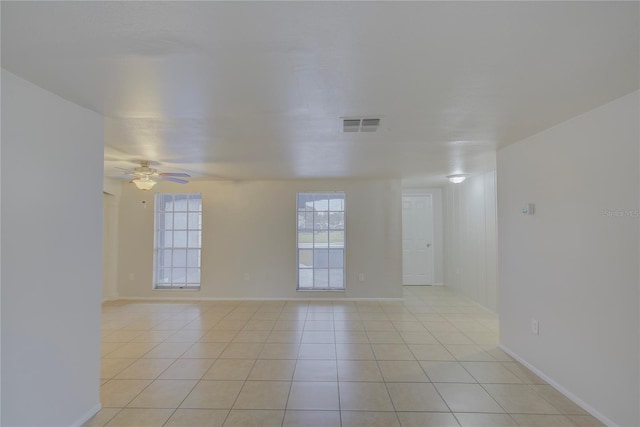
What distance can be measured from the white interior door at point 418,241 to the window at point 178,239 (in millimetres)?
4529

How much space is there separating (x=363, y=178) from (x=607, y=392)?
417cm

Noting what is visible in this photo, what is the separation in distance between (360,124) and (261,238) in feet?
12.6

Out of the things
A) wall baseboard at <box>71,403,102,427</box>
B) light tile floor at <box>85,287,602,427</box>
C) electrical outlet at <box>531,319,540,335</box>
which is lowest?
light tile floor at <box>85,287,602,427</box>

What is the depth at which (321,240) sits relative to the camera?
19.7 ft

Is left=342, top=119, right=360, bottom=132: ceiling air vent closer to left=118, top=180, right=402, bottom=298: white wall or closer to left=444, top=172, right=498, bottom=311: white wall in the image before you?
left=118, top=180, right=402, bottom=298: white wall

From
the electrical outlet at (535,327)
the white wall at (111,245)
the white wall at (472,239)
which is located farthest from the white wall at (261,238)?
the electrical outlet at (535,327)

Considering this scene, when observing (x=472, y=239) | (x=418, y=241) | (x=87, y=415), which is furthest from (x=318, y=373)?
(x=418, y=241)

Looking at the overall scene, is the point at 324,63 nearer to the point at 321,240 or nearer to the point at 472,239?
the point at 321,240

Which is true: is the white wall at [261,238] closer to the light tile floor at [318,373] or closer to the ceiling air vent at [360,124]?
the light tile floor at [318,373]

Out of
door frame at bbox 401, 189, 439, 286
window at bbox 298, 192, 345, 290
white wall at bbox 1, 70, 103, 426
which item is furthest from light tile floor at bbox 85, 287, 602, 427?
door frame at bbox 401, 189, 439, 286

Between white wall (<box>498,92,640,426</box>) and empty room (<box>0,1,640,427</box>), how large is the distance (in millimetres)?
16

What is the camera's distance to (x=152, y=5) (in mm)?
1144

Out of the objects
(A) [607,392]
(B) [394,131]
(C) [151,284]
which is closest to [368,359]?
(A) [607,392]

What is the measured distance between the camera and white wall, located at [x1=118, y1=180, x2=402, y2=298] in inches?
229
